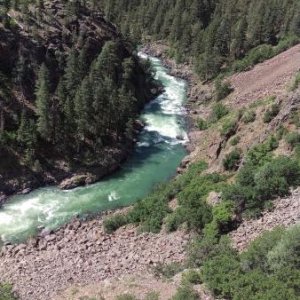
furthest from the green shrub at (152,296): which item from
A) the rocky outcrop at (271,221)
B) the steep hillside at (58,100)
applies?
the steep hillside at (58,100)

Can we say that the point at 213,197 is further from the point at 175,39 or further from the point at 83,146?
the point at 175,39

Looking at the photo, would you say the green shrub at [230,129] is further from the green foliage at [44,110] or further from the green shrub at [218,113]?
the green foliage at [44,110]

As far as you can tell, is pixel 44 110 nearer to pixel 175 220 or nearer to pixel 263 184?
pixel 175 220

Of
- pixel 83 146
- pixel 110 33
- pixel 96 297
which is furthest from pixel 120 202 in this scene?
pixel 110 33

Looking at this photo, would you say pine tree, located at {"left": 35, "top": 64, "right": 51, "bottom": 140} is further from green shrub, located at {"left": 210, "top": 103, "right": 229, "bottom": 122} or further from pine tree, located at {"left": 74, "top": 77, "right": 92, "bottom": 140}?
green shrub, located at {"left": 210, "top": 103, "right": 229, "bottom": 122}

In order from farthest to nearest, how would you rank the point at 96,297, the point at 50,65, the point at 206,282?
the point at 50,65 < the point at 96,297 < the point at 206,282

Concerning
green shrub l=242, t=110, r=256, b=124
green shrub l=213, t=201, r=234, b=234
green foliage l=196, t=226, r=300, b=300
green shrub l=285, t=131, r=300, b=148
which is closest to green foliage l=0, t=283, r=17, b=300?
green foliage l=196, t=226, r=300, b=300
